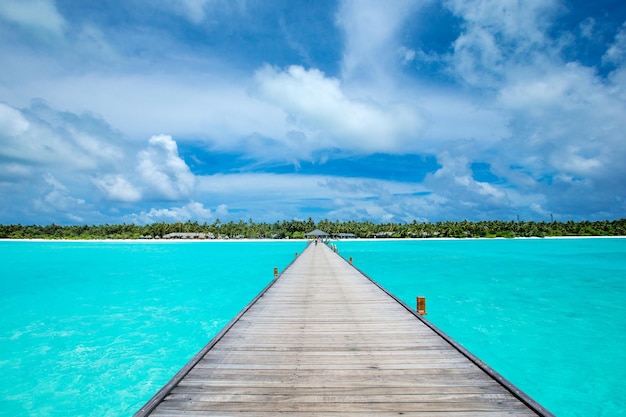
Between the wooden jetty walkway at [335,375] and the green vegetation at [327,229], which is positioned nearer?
the wooden jetty walkway at [335,375]

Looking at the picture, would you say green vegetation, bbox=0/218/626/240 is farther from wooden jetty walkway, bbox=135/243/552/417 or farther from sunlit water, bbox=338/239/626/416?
wooden jetty walkway, bbox=135/243/552/417

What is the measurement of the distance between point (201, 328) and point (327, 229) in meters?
77.0

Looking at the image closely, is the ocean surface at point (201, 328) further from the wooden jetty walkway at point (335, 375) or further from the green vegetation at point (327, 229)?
the green vegetation at point (327, 229)

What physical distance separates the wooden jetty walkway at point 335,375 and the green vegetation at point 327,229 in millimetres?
84105

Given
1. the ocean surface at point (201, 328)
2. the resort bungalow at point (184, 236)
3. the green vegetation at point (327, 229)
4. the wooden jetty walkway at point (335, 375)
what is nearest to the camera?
the wooden jetty walkway at point (335, 375)

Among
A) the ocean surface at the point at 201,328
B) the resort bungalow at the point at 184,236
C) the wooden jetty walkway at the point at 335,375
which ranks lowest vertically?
the ocean surface at the point at 201,328

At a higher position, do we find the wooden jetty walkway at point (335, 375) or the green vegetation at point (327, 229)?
the green vegetation at point (327, 229)

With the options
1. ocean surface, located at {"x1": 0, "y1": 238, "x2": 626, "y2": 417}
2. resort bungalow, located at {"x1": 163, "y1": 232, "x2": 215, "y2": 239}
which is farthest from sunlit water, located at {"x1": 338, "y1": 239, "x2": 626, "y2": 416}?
resort bungalow, located at {"x1": 163, "y1": 232, "x2": 215, "y2": 239}

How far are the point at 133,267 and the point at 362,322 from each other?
105 feet

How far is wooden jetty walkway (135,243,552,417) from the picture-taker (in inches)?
150

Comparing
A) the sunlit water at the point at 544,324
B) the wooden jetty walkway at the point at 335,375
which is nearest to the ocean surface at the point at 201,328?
the sunlit water at the point at 544,324

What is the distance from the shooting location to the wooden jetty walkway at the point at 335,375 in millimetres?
3814

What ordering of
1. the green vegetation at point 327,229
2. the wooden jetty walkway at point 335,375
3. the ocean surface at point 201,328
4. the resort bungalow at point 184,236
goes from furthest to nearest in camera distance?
the resort bungalow at point 184,236, the green vegetation at point 327,229, the ocean surface at point 201,328, the wooden jetty walkway at point 335,375

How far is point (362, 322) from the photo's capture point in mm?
7473
